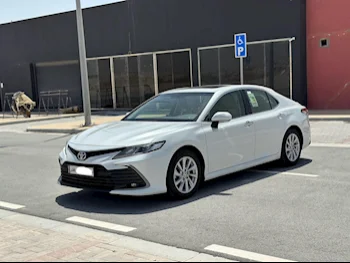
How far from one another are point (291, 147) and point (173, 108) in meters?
2.45

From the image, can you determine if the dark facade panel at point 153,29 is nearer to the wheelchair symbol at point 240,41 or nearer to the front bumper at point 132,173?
the wheelchair symbol at point 240,41

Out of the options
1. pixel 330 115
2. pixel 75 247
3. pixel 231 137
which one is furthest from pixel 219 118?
pixel 330 115

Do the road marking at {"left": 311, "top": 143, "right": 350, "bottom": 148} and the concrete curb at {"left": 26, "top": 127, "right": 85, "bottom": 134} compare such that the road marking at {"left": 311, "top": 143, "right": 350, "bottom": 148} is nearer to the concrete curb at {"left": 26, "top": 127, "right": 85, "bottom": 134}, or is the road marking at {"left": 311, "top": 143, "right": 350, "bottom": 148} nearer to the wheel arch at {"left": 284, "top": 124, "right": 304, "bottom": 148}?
the wheel arch at {"left": 284, "top": 124, "right": 304, "bottom": 148}

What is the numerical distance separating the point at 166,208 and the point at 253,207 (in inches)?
43.8

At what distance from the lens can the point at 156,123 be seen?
21.8ft

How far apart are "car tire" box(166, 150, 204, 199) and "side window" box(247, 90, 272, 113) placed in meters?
1.75

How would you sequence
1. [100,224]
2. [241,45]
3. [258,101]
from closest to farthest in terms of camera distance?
[100,224] < [258,101] < [241,45]

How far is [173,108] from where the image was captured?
23.3 ft

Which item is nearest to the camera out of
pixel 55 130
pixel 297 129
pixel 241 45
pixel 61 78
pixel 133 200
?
pixel 133 200

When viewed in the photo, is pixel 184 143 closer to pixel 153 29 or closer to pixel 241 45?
pixel 241 45

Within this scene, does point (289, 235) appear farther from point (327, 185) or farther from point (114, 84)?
point (114, 84)

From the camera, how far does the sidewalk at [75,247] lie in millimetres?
4109

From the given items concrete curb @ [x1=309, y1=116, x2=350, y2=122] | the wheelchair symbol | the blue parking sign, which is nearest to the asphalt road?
the blue parking sign

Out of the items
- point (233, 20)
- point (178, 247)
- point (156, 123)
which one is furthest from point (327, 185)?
point (233, 20)
